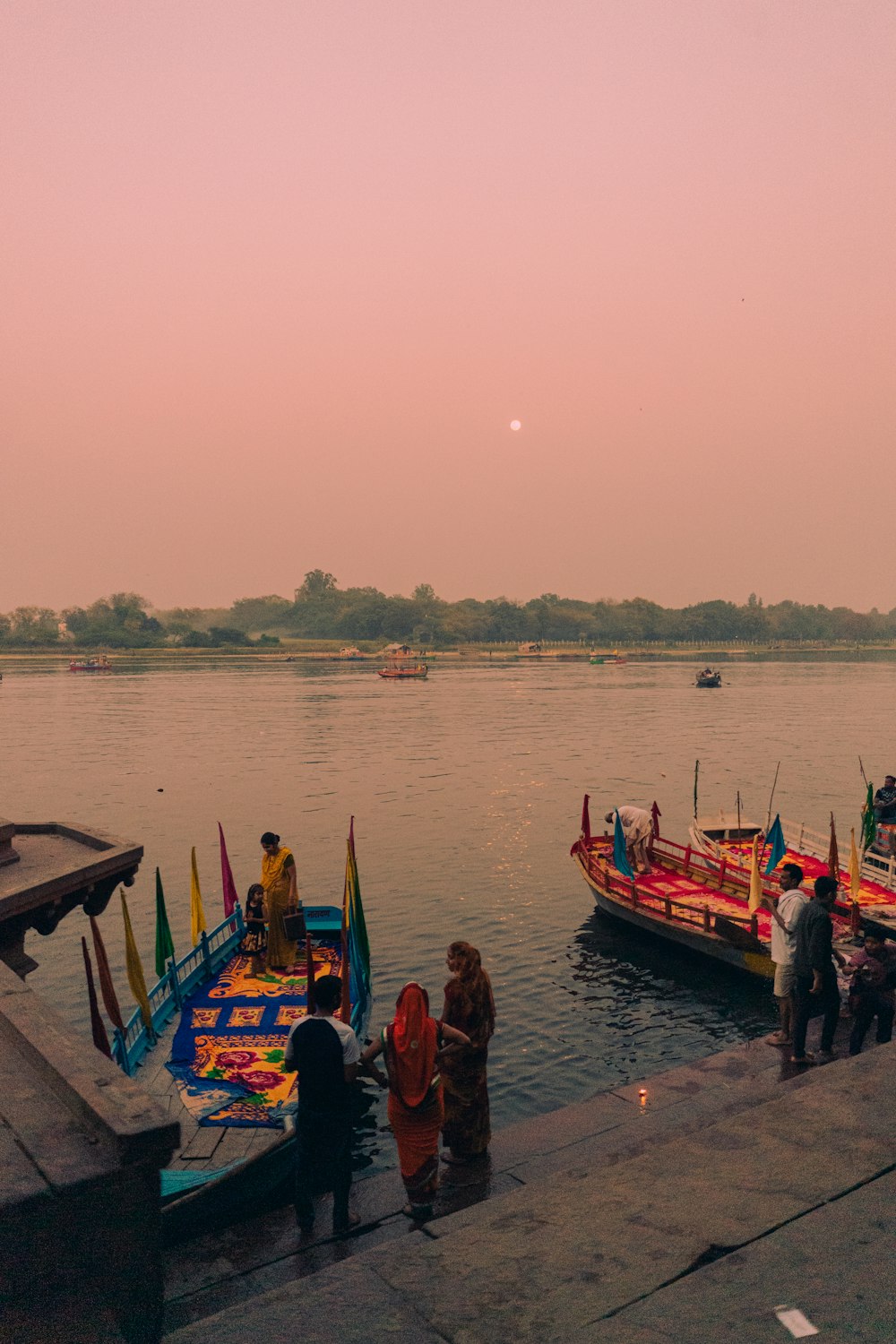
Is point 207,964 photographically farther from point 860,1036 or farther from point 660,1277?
point 660,1277

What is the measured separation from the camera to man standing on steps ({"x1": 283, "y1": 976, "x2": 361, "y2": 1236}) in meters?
6.44

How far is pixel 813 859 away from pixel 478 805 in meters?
20.6

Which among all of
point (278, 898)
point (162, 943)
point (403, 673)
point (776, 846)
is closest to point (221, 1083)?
point (162, 943)

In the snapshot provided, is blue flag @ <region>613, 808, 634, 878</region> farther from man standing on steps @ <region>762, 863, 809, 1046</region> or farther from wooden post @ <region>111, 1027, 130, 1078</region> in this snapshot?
wooden post @ <region>111, 1027, 130, 1078</region>

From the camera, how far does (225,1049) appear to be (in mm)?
11695

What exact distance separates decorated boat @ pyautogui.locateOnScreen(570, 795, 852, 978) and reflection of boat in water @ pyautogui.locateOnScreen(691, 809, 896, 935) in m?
0.60

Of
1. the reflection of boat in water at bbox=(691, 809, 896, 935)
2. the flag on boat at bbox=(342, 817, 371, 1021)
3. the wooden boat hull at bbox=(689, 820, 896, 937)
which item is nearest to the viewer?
the flag on boat at bbox=(342, 817, 371, 1021)

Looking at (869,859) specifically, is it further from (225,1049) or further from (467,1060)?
(467,1060)

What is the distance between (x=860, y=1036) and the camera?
30.3 ft

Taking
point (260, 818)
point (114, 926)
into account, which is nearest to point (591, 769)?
point (260, 818)

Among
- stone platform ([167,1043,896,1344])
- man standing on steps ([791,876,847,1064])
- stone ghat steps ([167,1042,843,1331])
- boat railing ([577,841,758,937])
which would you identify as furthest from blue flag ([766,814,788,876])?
stone platform ([167,1043,896,1344])

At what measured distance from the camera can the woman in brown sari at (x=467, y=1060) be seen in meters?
7.14

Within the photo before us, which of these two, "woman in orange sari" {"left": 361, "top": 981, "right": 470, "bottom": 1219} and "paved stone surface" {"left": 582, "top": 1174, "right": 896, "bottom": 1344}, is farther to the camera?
"woman in orange sari" {"left": 361, "top": 981, "right": 470, "bottom": 1219}

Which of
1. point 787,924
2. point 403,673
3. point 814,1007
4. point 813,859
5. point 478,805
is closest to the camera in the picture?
point 787,924
